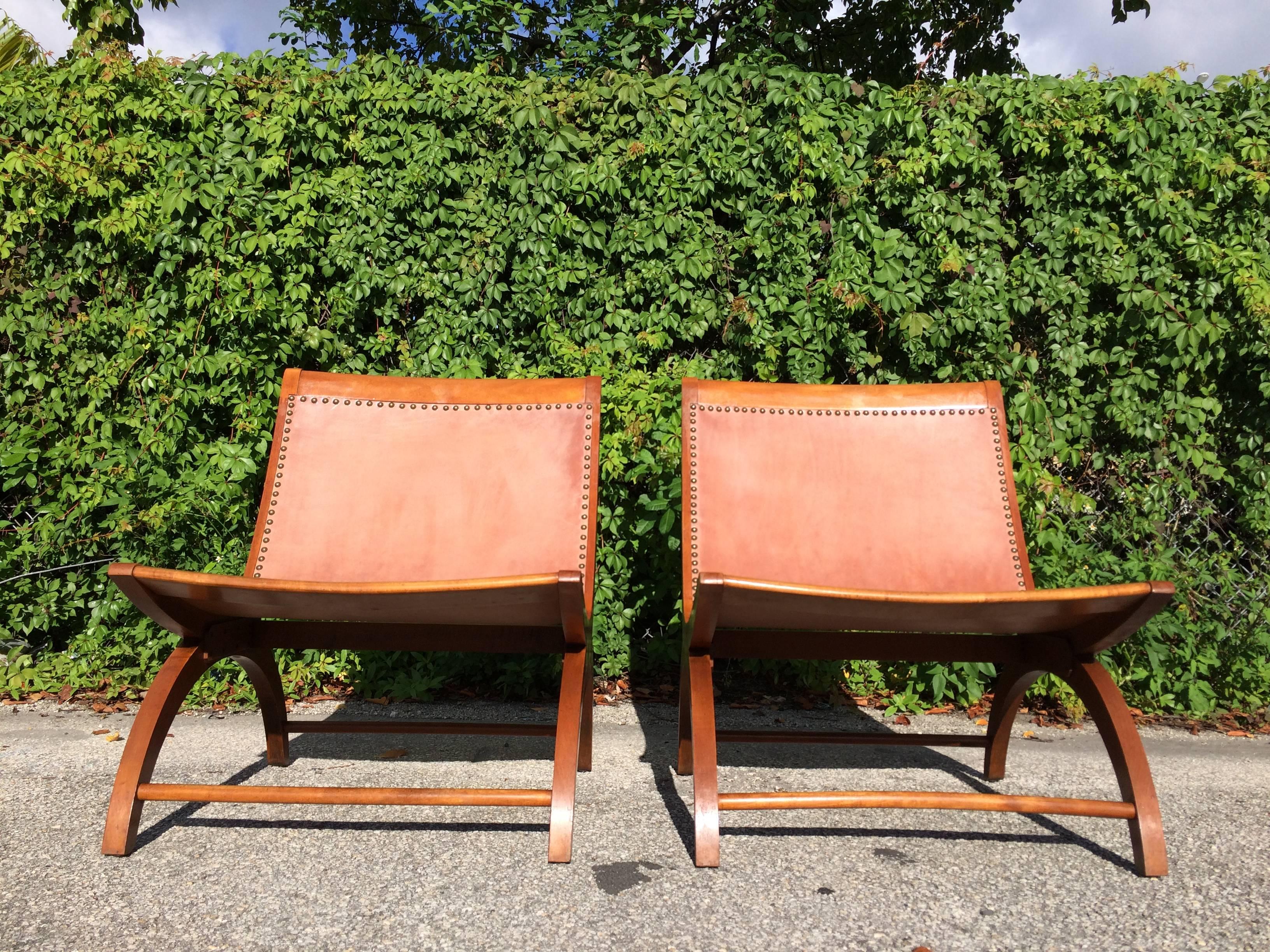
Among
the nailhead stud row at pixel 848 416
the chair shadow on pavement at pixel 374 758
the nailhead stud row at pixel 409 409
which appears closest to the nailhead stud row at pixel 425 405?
the nailhead stud row at pixel 409 409

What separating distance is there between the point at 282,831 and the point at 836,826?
54.3 inches

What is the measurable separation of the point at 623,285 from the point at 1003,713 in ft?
7.12

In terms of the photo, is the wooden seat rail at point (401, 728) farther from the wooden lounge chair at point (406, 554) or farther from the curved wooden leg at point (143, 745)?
the curved wooden leg at point (143, 745)

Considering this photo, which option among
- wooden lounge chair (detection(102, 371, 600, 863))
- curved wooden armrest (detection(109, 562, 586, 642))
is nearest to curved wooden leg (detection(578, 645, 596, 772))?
wooden lounge chair (detection(102, 371, 600, 863))

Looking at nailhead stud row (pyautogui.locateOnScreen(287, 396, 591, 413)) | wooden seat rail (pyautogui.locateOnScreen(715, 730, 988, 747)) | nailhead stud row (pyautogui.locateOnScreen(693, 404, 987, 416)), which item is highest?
nailhead stud row (pyautogui.locateOnScreen(287, 396, 591, 413))

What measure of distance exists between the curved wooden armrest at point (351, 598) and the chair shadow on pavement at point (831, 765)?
0.68 metres

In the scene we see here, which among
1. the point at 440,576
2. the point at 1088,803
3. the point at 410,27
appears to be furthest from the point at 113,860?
the point at 410,27

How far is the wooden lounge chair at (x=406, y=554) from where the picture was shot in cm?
200

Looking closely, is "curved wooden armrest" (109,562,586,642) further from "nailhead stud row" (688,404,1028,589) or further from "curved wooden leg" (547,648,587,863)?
"nailhead stud row" (688,404,1028,589)

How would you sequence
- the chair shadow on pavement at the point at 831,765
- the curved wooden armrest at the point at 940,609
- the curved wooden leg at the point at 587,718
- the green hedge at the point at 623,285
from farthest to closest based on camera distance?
the green hedge at the point at 623,285
the curved wooden leg at the point at 587,718
the chair shadow on pavement at the point at 831,765
the curved wooden armrest at the point at 940,609

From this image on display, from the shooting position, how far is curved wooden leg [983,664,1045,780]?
2461mm

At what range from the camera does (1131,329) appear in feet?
11.7

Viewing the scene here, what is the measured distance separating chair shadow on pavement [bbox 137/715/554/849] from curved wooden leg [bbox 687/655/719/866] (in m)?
0.45

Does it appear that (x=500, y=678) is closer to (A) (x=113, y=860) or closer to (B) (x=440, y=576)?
(B) (x=440, y=576)
